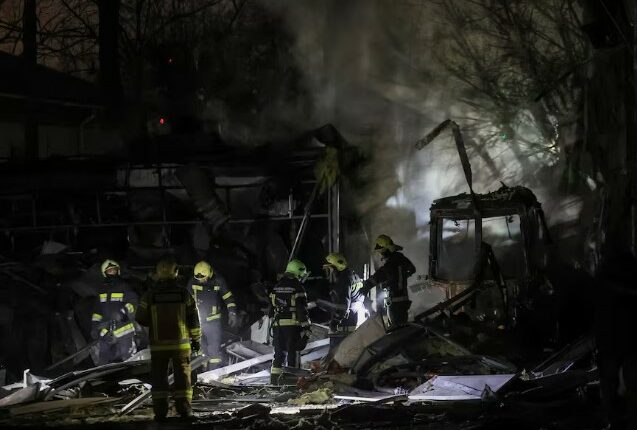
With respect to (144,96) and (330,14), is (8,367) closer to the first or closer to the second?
(330,14)

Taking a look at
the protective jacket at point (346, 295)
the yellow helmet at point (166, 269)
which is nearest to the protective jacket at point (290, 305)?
the protective jacket at point (346, 295)

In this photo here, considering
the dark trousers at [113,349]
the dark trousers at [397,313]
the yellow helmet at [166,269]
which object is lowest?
the dark trousers at [113,349]

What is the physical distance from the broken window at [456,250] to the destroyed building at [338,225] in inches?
2.7

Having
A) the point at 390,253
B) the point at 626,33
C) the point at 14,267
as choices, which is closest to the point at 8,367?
the point at 14,267

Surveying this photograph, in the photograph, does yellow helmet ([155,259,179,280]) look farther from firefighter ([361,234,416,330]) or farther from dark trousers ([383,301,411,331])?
dark trousers ([383,301,411,331])

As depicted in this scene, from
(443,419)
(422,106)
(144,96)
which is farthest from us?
(144,96)

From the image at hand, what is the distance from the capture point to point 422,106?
660 inches

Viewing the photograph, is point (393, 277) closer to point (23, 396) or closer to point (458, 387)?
point (458, 387)

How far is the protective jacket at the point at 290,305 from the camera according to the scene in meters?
10.1

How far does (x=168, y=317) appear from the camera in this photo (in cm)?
788

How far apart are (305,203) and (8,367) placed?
6262 mm

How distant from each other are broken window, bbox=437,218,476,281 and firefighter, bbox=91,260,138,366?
17.4 ft

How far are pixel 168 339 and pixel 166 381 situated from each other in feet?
1.50

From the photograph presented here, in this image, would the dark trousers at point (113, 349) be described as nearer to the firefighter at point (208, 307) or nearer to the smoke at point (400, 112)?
the firefighter at point (208, 307)
